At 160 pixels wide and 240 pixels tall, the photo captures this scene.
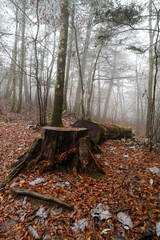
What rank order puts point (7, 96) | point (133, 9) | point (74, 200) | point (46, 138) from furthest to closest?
point (7, 96)
point (133, 9)
point (46, 138)
point (74, 200)

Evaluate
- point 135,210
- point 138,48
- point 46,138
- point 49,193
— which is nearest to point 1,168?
point 46,138

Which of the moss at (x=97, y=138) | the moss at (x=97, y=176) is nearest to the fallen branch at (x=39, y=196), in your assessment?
the moss at (x=97, y=176)

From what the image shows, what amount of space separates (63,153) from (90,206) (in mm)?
1525

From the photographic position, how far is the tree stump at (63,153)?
3543 millimetres

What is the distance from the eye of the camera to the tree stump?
11.6 ft

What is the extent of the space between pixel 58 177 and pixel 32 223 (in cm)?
117

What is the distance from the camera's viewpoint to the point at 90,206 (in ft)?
7.98

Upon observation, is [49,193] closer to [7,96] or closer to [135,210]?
[135,210]

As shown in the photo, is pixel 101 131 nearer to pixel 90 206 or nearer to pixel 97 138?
pixel 97 138

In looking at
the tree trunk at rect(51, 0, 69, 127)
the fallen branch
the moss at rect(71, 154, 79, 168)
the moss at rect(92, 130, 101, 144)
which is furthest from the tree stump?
the tree trunk at rect(51, 0, 69, 127)

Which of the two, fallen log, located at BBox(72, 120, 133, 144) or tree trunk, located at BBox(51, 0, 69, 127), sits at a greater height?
tree trunk, located at BBox(51, 0, 69, 127)

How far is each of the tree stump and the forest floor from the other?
0.23 m

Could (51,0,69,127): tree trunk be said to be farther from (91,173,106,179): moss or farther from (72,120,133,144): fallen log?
(91,173,106,179): moss

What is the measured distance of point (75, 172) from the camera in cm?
343
